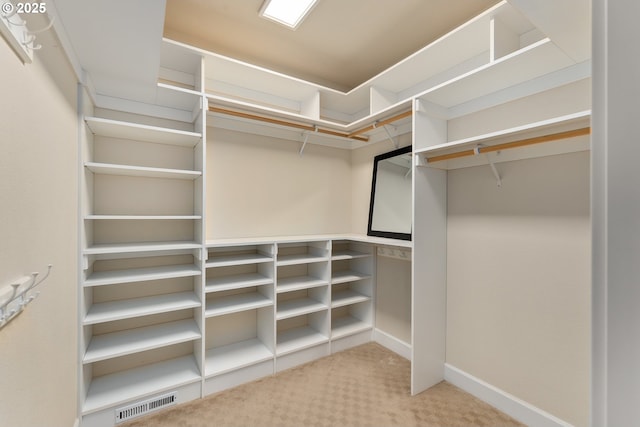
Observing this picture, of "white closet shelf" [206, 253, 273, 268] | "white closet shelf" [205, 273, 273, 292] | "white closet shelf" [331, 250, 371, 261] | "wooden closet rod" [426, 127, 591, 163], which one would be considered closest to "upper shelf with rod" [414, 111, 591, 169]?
"wooden closet rod" [426, 127, 591, 163]

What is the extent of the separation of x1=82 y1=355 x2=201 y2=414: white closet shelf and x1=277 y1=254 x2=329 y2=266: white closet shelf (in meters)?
1.02

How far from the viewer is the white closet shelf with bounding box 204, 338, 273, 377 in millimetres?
2167

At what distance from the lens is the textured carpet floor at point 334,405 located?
1.84 metres

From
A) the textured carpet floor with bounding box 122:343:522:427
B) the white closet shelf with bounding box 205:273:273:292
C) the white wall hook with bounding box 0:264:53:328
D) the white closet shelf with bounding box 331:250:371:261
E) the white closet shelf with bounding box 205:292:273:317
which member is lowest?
the textured carpet floor with bounding box 122:343:522:427

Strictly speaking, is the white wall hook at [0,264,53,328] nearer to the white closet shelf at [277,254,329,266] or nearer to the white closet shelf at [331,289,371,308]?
the white closet shelf at [277,254,329,266]

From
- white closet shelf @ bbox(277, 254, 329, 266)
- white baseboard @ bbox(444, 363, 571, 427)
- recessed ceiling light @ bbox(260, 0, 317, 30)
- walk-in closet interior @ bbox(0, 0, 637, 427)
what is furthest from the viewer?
white closet shelf @ bbox(277, 254, 329, 266)

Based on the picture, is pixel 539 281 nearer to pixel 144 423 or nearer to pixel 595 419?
pixel 595 419

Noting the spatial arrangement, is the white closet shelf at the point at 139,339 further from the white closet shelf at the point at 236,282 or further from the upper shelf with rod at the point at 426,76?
the upper shelf with rod at the point at 426,76

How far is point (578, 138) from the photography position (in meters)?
1.50

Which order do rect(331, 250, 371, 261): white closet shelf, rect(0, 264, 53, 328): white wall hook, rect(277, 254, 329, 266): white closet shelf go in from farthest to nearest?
rect(331, 250, 371, 261): white closet shelf, rect(277, 254, 329, 266): white closet shelf, rect(0, 264, 53, 328): white wall hook

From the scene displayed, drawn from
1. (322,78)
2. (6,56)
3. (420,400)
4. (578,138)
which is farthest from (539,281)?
(6,56)

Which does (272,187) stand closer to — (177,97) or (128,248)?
(177,97)

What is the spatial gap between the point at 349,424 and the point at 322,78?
292 centimetres

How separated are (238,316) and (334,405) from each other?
3.56ft
